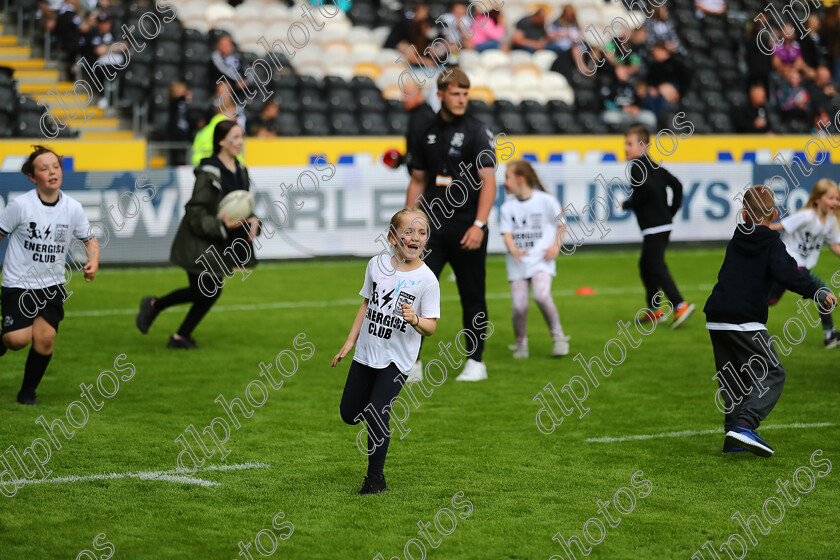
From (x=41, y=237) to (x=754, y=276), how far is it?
4.88m

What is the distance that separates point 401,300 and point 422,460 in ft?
4.07

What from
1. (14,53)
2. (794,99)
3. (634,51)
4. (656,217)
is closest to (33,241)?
(656,217)

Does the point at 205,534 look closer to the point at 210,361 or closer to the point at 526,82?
the point at 210,361

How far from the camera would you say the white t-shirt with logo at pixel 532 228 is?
1051 centimetres

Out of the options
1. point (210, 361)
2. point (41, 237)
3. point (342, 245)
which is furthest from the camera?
point (342, 245)

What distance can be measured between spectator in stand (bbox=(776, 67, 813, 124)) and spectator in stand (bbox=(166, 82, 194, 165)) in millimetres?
12770

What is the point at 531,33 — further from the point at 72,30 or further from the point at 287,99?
the point at 72,30

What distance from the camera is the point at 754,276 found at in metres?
6.91

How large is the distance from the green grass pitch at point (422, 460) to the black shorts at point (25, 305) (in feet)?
2.09

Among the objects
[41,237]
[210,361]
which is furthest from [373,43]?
[41,237]

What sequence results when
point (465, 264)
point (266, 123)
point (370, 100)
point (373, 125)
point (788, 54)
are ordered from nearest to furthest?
point (465, 264), point (266, 123), point (373, 125), point (370, 100), point (788, 54)

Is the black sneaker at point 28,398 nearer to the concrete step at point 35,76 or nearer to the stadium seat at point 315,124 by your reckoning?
the stadium seat at point 315,124

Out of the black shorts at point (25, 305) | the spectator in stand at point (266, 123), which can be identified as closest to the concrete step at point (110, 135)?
the spectator in stand at point (266, 123)

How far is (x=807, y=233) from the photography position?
35.7ft
